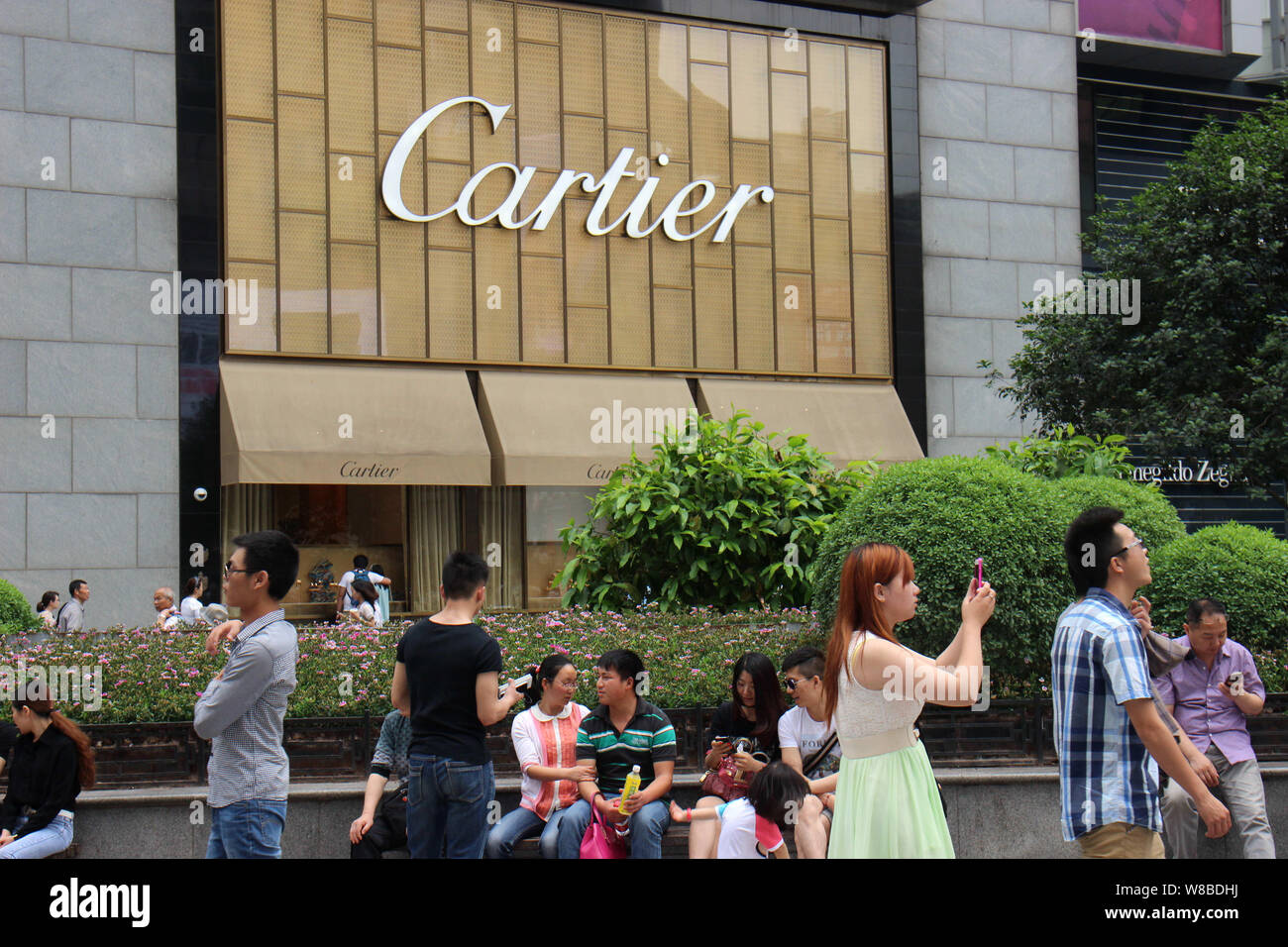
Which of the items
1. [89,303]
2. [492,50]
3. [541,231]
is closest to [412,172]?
[541,231]

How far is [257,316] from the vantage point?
2017 cm

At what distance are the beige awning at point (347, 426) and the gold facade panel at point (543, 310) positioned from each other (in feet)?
4.63

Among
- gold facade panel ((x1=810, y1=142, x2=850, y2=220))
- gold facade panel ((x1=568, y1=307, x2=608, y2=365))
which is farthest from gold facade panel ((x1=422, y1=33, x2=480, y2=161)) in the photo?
gold facade panel ((x1=810, y1=142, x2=850, y2=220))

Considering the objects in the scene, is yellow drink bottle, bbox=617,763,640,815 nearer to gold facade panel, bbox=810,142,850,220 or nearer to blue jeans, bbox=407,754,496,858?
blue jeans, bbox=407,754,496,858

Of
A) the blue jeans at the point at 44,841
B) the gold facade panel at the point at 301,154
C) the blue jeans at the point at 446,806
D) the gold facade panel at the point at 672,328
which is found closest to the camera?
the blue jeans at the point at 446,806

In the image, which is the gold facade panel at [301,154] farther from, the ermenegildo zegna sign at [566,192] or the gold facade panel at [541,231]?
the gold facade panel at [541,231]

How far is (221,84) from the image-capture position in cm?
2028

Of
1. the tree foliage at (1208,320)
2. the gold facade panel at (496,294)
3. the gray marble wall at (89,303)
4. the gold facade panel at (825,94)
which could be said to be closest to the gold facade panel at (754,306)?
the gold facade panel at (825,94)

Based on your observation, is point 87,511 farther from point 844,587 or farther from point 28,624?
point 844,587

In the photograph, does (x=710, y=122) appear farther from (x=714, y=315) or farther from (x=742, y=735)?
(x=742, y=735)

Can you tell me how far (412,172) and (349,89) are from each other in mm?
1572

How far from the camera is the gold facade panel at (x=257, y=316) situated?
789 inches

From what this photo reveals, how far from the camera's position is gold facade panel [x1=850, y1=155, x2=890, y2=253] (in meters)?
23.9

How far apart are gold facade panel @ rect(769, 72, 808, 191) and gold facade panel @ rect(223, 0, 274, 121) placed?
8.55m
